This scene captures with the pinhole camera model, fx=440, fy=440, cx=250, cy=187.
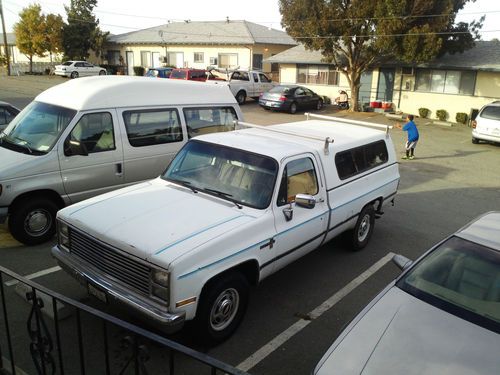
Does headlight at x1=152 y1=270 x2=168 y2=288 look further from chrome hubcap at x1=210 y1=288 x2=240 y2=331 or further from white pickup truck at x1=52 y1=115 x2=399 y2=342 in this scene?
chrome hubcap at x1=210 y1=288 x2=240 y2=331

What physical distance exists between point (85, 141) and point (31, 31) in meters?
45.0

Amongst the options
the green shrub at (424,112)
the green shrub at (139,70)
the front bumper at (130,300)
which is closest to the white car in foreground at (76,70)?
the green shrub at (139,70)

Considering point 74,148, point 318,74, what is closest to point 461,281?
point 74,148

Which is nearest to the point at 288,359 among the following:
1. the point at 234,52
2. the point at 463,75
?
the point at 463,75

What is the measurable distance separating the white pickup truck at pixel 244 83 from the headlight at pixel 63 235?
73.8 feet

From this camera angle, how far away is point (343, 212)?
6215mm

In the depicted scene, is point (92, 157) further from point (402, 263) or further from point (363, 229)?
point (402, 263)

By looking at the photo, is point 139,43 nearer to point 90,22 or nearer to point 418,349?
point 90,22

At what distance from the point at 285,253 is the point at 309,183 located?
1.04 metres

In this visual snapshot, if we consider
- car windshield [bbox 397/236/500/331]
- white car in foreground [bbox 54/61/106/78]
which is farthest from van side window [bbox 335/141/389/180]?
white car in foreground [bbox 54/61/106/78]

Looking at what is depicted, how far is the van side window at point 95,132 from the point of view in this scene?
22.4 feet

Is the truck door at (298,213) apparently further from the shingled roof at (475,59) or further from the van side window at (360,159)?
the shingled roof at (475,59)

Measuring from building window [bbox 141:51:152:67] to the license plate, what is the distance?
42715 mm

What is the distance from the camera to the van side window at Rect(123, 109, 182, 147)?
293 inches
